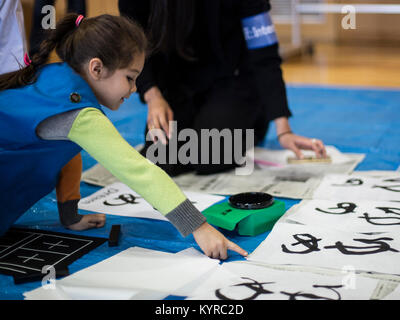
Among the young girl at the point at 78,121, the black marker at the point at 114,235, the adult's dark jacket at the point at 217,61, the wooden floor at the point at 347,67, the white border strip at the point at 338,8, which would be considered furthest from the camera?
the white border strip at the point at 338,8

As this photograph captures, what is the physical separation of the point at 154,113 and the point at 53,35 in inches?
15.3

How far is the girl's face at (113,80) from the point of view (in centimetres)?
92

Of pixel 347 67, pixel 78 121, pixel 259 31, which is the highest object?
pixel 259 31

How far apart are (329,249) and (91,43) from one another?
510 millimetres

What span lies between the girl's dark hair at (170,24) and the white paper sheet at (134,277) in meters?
0.62

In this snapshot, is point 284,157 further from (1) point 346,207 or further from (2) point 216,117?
(1) point 346,207

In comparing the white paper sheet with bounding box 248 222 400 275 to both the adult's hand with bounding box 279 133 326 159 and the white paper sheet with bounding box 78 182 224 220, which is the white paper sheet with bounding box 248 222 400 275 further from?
the adult's hand with bounding box 279 133 326 159

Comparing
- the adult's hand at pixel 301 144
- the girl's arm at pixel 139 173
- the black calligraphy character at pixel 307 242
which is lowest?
the black calligraphy character at pixel 307 242

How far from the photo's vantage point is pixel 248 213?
3.32ft

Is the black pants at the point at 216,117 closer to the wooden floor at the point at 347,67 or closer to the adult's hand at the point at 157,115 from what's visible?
the adult's hand at the point at 157,115

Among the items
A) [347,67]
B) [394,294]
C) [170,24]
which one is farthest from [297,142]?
[347,67]

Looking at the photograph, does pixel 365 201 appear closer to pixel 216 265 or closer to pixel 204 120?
pixel 216 265

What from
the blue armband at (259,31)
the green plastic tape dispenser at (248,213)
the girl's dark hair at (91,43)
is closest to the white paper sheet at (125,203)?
the green plastic tape dispenser at (248,213)

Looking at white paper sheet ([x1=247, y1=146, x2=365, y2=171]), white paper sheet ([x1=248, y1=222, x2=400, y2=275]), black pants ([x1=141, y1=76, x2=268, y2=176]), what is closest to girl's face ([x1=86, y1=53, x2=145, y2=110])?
white paper sheet ([x1=248, y1=222, x2=400, y2=275])
